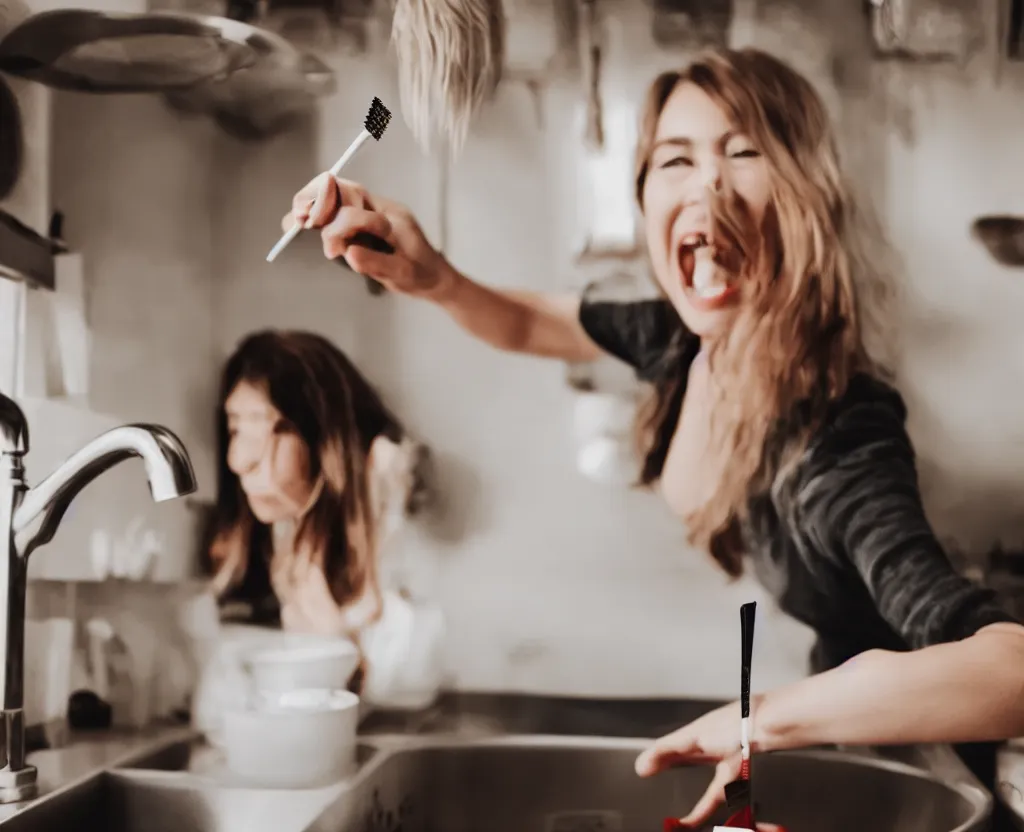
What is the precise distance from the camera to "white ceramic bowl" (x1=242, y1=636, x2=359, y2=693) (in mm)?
1114

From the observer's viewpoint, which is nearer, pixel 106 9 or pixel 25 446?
pixel 25 446

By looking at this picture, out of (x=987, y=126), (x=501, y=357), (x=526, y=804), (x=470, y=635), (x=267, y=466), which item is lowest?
(x=526, y=804)

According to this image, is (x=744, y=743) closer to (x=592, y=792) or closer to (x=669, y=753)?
(x=669, y=753)

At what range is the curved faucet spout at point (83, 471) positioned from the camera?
39.9 inches

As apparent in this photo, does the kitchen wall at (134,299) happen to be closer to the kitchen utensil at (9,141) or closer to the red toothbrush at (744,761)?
the kitchen utensil at (9,141)

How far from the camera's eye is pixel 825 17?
3.63ft

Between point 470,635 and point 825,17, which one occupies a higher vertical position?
point 825,17

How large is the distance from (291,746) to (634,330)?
63 centimetres

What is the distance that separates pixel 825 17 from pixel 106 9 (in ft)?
2.90

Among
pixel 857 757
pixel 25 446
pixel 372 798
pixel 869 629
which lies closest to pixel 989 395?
pixel 869 629

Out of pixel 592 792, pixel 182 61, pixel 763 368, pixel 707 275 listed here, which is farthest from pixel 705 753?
pixel 182 61

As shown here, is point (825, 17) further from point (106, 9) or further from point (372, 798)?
point (372, 798)

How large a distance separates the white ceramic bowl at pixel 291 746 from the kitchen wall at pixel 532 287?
0.17 meters

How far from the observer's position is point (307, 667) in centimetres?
111
